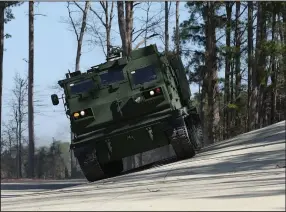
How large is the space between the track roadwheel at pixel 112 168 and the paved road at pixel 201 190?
9.28 ft

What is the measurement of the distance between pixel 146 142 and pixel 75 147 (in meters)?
1.61

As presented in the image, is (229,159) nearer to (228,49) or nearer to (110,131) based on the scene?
(110,131)

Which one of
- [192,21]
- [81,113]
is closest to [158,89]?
[81,113]

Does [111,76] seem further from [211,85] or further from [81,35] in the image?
[81,35]

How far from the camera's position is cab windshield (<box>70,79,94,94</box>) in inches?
534

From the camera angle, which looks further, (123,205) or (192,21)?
(192,21)

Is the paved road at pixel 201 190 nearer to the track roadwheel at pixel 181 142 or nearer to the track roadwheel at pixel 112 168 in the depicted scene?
Answer: the track roadwheel at pixel 181 142

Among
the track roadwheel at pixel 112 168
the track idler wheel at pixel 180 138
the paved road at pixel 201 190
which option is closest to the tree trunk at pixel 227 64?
the track roadwheel at pixel 112 168

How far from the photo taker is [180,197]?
22.4 ft

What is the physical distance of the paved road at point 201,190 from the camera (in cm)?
610

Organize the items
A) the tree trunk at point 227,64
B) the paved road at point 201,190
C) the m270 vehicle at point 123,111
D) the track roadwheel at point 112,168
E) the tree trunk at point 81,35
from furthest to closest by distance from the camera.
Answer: the tree trunk at point 227,64 < the tree trunk at point 81,35 < the track roadwheel at point 112,168 < the m270 vehicle at point 123,111 < the paved road at point 201,190

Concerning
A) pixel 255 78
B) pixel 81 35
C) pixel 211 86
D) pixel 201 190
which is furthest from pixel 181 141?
pixel 81 35

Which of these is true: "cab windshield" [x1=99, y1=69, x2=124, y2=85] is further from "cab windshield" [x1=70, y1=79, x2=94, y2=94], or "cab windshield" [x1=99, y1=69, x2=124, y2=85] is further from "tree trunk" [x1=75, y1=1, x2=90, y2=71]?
"tree trunk" [x1=75, y1=1, x2=90, y2=71]

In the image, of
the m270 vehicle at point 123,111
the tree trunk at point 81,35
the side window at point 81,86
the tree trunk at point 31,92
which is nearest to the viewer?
the m270 vehicle at point 123,111
